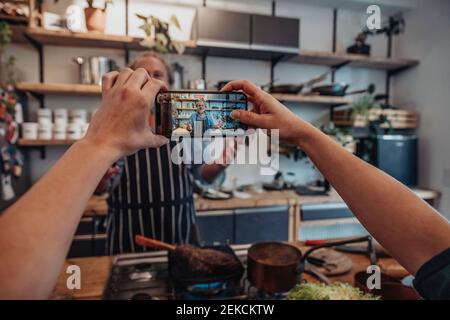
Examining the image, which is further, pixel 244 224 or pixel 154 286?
pixel 244 224

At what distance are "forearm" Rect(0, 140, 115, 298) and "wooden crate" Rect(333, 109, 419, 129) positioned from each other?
8.00ft

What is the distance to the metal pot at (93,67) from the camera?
1981 mm

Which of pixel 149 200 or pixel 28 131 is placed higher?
pixel 28 131

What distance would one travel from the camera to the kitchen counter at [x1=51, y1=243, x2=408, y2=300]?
0.76 m

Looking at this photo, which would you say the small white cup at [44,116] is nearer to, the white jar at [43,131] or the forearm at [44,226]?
the white jar at [43,131]

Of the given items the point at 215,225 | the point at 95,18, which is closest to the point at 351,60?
the point at 215,225

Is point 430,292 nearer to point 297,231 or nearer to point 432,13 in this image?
point 297,231

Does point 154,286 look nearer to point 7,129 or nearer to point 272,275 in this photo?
point 272,275

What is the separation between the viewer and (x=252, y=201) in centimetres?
202

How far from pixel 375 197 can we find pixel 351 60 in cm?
234

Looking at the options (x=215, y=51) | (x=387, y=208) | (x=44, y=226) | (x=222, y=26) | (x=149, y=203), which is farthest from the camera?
(x=215, y=51)

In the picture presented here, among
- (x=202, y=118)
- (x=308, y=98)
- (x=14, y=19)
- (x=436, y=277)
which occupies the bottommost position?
(x=436, y=277)

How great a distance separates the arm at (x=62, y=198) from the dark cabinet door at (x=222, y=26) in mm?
1818

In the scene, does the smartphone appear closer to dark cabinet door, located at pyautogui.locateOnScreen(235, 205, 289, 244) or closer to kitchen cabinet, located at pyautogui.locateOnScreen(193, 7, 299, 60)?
dark cabinet door, located at pyautogui.locateOnScreen(235, 205, 289, 244)
